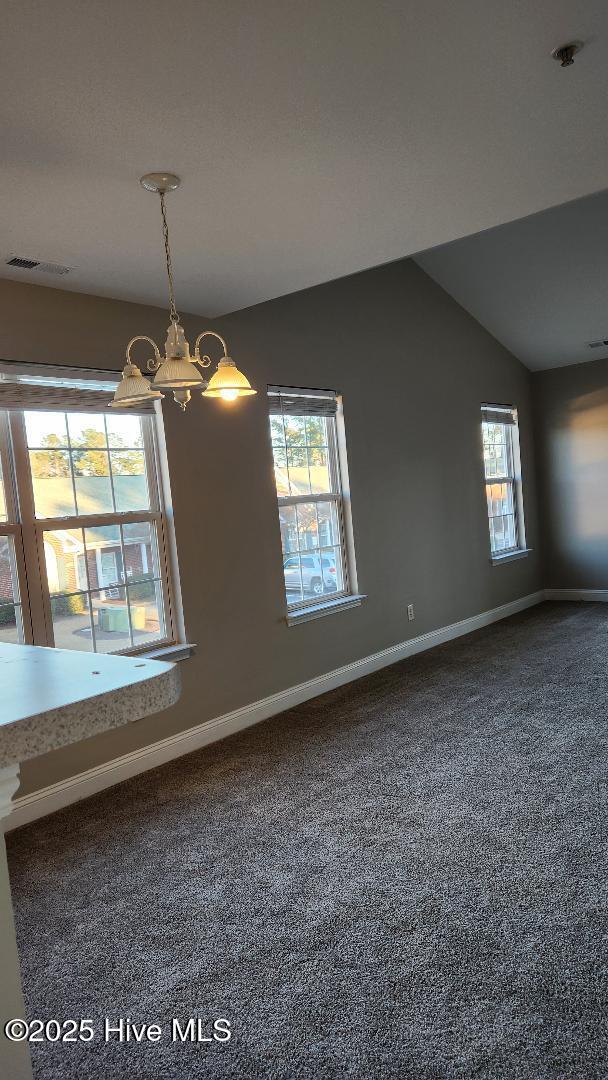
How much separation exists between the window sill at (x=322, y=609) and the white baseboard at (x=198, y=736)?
42cm

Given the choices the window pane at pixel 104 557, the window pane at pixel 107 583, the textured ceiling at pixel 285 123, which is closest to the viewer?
the textured ceiling at pixel 285 123

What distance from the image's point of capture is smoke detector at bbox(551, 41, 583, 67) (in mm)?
1895

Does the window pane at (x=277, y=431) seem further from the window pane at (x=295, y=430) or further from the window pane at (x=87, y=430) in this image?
the window pane at (x=87, y=430)

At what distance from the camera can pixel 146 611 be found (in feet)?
12.8

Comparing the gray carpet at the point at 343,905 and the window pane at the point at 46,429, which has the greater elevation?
the window pane at the point at 46,429

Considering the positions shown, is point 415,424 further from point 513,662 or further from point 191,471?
point 191,471

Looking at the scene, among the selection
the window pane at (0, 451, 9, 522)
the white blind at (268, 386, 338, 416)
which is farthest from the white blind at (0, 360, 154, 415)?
the white blind at (268, 386, 338, 416)

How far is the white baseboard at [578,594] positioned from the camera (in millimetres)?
7383

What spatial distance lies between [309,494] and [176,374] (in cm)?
276

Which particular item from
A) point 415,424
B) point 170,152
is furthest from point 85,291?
point 415,424

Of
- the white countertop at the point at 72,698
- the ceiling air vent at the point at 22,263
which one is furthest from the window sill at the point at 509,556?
the white countertop at the point at 72,698

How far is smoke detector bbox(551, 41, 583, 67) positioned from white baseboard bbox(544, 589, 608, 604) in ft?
20.2

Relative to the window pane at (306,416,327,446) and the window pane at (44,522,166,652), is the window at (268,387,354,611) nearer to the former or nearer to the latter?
the window pane at (306,416,327,446)

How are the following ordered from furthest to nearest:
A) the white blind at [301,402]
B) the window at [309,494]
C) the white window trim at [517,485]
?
1. the white window trim at [517,485]
2. the window at [309,494]
3. the white blind at [301,402]
